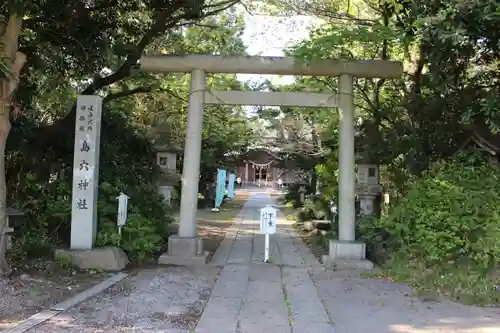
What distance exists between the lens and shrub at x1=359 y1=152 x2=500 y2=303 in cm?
704

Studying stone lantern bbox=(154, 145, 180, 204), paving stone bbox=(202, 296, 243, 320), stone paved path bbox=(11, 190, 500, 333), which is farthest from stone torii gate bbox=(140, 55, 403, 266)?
stone lantern bbox=(154, 145, 180, 204)

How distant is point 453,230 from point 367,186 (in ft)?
12.5

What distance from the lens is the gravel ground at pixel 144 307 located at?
5074mm

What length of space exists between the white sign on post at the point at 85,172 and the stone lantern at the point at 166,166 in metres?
3.87

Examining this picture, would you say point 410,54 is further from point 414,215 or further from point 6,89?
point 6,89

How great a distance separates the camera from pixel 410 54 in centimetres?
1016

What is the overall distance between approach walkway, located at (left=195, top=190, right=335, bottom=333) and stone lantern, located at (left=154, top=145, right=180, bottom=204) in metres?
2.12

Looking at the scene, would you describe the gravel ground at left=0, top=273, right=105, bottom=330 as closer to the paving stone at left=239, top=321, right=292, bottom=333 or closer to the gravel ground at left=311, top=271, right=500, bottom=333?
the paving stone at left=239, top=321, right=292, bottom=333

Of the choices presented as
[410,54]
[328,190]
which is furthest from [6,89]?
[328,190]

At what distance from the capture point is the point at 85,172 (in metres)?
8.33

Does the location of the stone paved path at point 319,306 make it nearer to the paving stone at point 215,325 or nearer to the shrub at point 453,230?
the paving stone at point 215,325

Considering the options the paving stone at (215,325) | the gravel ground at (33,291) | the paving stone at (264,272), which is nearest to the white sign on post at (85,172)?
the gravel ground at (33,291)

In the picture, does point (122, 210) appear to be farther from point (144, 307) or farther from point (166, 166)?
point (166, 166)

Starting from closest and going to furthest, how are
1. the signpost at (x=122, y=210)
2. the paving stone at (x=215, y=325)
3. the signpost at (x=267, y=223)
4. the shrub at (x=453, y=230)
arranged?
the paving stone at (x=215, y=325) < the shrub at (x=453, y=230) < the signpost at (x=122, y=210) < the signpost at (x=267, y=223)
